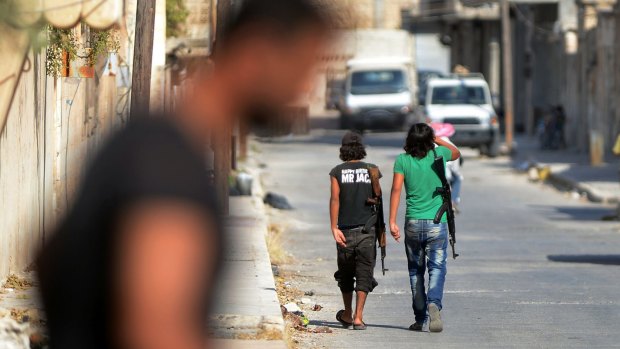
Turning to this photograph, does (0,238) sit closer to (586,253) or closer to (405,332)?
(405,332)

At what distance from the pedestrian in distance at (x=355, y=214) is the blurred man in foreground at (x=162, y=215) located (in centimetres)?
738

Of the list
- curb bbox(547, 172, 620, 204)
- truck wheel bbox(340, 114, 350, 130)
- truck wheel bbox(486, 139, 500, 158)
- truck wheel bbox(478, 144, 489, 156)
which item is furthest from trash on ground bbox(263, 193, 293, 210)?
truck wheel bbox(340, 114, 350, 130)

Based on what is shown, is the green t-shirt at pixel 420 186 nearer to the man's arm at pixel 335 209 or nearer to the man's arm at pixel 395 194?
the man's arm at pixel 395 194

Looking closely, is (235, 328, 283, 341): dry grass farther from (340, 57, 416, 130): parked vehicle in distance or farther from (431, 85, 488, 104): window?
(340, 57, 416, 130): parked vehicle in distance

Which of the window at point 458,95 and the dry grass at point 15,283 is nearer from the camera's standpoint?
the dry grass at point 15,283

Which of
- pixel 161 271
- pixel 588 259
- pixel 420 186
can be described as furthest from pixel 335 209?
pixel 161 271

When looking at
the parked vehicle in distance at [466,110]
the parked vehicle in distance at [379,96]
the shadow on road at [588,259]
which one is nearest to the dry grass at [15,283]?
the shadow on road at [588,259]

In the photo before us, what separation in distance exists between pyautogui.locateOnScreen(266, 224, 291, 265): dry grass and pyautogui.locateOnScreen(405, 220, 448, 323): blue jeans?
4.48 meters

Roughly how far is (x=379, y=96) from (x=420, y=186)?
34.3 meters

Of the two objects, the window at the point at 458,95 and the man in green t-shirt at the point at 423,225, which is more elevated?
the window at the point at 458,95

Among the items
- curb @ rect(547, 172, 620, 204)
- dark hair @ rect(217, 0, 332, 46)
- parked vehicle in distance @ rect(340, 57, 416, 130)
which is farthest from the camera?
parked vehicle in distance @ rect(340, 57, 416, 130)

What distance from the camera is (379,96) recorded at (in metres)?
44.4

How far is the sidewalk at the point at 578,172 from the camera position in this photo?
2415 cm

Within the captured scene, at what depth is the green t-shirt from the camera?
10.1 metres
